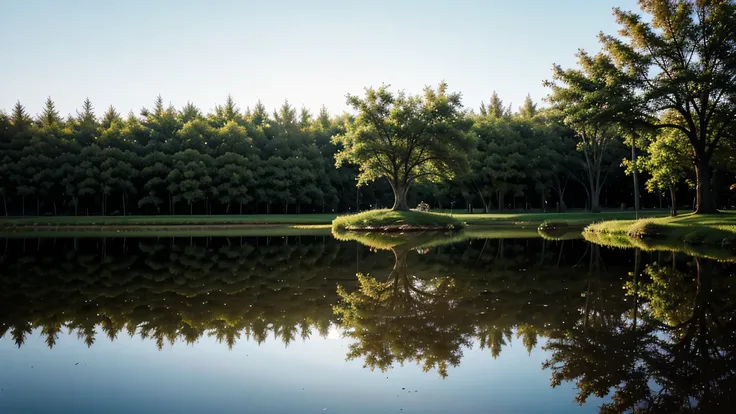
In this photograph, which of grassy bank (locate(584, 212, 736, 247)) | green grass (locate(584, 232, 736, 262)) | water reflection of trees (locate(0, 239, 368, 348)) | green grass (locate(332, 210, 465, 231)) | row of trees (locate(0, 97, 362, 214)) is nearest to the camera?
water reflection of trees (locate(0, 239, 368, 348))

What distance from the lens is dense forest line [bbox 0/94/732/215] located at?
6738 centimetres

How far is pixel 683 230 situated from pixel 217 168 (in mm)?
54591

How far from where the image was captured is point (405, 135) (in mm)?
45906

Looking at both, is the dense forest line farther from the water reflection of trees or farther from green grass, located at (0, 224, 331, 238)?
the water reflection of trees

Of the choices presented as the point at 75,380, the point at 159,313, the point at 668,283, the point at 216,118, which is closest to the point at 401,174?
the point at 668,283

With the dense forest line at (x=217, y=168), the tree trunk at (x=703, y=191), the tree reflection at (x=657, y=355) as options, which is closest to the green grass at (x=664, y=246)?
the tree trunk at (x=703, y=191)

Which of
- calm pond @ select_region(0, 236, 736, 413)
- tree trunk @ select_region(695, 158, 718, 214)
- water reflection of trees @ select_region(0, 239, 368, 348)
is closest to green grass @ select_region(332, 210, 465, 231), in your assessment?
tree trunk @ select_region(695, 158, 718, 214)

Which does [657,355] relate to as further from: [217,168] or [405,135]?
[217,168]

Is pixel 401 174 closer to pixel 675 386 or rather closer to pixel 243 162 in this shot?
pixel 243 162

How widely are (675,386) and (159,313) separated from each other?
29.2 feet

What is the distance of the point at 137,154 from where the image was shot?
244 ft

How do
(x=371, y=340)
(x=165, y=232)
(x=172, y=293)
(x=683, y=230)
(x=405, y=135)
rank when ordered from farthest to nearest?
(x=405, y=135), (x=165, y=232), (x=683, y=230), (x=172, y=293), (x=371, y=340)

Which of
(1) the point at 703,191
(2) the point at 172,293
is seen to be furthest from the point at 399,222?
(2) the point at 172,293

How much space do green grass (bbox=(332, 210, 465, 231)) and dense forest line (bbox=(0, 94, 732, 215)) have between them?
26519 millimetres
